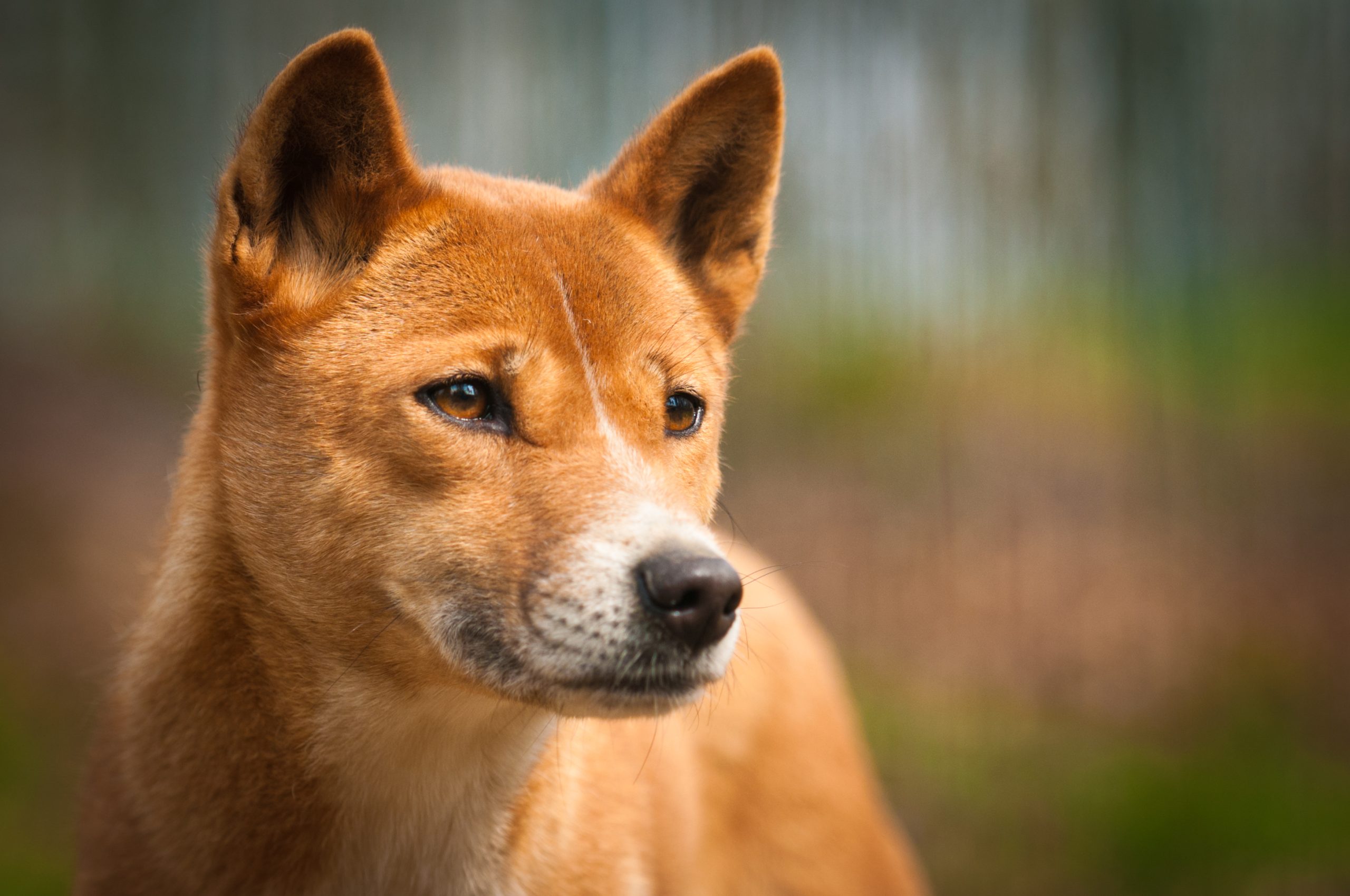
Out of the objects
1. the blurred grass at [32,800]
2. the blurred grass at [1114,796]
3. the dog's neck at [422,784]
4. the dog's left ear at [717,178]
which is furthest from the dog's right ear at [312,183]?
the blurred grass at [1114,796]

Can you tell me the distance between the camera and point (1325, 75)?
6969mm

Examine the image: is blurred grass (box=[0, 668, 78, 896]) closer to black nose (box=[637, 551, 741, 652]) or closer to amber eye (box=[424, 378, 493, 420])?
amber eye (box=[424, 378, 493, 420])

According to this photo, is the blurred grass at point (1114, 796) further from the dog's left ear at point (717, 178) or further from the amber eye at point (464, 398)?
the amber eye at point (464, 398)

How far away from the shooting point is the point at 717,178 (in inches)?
118

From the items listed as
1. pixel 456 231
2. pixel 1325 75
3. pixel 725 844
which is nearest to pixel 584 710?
pixel 456 231

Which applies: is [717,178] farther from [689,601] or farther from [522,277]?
[689,601]

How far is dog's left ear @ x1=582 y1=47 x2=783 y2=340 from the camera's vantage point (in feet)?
9.14

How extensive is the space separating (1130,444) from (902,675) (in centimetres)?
224

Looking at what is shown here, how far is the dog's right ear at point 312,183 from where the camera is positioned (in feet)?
7.34

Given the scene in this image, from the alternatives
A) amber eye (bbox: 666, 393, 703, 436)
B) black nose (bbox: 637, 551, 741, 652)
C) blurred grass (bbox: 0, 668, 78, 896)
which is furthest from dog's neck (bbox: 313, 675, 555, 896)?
blurred grass (bbox: 0, 668, 78, 896)

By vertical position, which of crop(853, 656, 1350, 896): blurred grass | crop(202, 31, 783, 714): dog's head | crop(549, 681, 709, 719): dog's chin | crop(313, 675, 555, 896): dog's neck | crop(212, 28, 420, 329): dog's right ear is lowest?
crop(853, 656, 1350, 896): blurred grass

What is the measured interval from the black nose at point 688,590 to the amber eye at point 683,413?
0.63 m

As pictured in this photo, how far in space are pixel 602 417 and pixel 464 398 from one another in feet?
0.99

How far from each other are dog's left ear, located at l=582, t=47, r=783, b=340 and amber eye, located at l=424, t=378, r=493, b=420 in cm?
82
